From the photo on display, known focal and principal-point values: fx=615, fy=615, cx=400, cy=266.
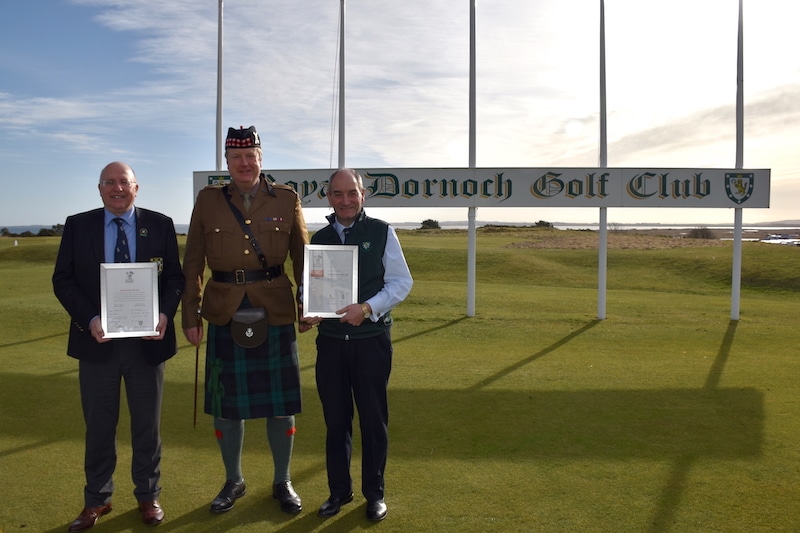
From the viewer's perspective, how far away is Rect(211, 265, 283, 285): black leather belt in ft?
12.3

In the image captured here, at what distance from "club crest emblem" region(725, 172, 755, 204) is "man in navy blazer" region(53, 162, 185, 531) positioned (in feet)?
36.6

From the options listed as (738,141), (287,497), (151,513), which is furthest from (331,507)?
(738,141)

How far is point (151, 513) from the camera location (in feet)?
11.8

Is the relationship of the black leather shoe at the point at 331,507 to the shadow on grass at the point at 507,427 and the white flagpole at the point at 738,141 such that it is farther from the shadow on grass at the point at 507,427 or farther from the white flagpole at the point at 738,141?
the white flagpole at the point at 738,141

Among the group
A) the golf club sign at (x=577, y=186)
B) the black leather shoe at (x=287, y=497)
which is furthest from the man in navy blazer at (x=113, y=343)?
the golf club sign at (x=577, y=186)

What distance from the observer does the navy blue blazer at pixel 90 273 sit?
3.58m

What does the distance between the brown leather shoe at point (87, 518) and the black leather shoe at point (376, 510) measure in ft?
5.23

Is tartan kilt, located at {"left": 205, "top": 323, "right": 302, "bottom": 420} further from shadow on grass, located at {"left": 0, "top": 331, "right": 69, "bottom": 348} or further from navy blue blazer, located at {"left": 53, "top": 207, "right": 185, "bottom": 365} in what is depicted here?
shadow on grass, located at {"left": 0, "top": 331, "right": 69, "bottom": 348}

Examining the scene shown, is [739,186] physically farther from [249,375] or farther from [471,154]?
[249,375]

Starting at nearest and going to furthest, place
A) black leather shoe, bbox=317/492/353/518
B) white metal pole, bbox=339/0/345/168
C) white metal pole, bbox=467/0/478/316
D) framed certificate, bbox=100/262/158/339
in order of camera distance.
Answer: framed certificate, bbox=100/262/158/339 → black leather shoe, bbox=317/492/353/518 → white metal pole, bbox=467/0/478/316 → white metal pole, bbox=339/0/345/168

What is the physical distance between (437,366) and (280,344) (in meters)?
4.26

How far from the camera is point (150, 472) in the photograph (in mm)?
3707

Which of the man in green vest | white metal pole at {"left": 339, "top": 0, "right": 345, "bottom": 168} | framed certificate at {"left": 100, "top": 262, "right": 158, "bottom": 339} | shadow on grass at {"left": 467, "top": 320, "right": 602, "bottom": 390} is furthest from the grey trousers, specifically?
white metal pole at {"left": 339, "top": 0, "right": 345, "bottom": 168}

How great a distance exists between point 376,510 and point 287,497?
0.57m
